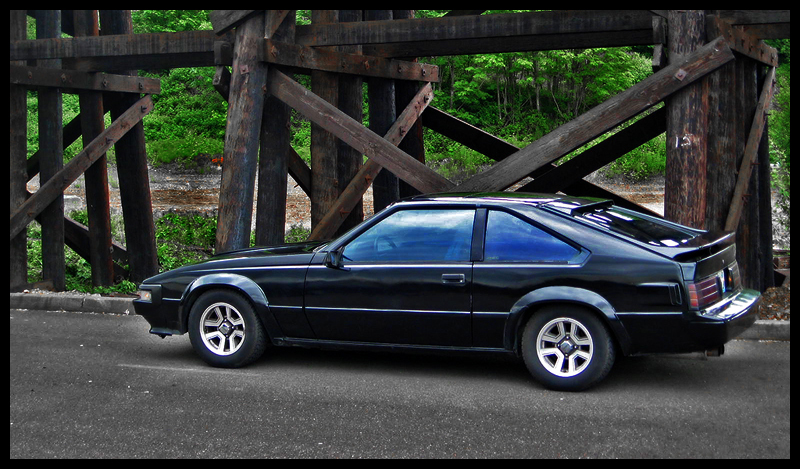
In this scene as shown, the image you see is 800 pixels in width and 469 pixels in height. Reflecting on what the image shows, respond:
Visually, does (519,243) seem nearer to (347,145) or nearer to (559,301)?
(559,301)

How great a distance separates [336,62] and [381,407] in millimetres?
4521

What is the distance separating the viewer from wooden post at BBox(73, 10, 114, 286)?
37.1ft

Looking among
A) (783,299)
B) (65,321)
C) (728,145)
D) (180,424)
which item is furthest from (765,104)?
(65,321)

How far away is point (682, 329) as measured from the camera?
5395mm

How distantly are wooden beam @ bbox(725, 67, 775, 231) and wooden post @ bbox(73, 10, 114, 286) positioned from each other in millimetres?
7909

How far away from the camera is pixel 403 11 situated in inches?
429

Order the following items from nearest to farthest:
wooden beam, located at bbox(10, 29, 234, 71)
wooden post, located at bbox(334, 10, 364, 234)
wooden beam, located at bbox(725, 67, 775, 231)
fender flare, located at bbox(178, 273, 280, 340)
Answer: fender flare, located at bbox(178, 273, 280, 340)
wooden beam, located at bbox(725, 67, 775, 231)
wooden beam, located at bbox(10, 29, 234, 71)
wooden post, located at bbox(334, 10, 364, 234)

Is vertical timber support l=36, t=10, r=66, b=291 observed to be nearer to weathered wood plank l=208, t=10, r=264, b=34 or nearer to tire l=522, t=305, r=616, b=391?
weathered wood plank l=208, t=10, r=264, b=34

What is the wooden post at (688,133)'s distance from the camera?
7086mm

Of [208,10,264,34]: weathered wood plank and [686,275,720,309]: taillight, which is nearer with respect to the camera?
[686,275,720,309]: taillight

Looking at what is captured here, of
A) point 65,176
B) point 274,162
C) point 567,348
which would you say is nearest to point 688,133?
point 567,348

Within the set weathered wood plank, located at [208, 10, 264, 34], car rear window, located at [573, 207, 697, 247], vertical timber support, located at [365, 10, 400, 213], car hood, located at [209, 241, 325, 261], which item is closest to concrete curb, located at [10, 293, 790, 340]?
car hood, located at [209, 241, 325, 261]

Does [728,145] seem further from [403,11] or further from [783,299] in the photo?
[403,11]

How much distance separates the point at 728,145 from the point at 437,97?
796 inches
